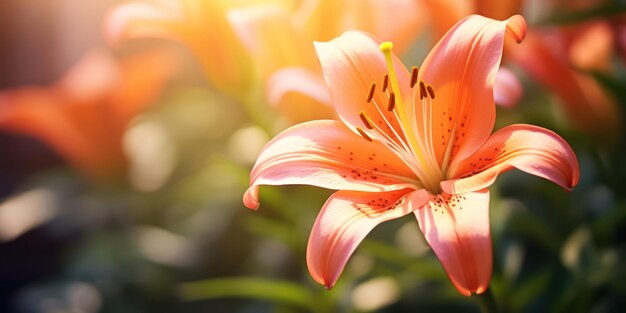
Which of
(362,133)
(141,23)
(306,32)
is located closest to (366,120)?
(362,133)

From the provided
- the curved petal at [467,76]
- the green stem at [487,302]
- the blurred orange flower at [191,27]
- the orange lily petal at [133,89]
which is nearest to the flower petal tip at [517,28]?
the curved petal at [467,76]

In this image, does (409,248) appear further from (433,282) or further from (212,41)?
(212,41)

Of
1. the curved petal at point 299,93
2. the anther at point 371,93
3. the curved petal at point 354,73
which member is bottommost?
the anther at point 371,93

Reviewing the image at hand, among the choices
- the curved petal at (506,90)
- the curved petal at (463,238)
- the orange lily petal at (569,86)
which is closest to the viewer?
the curved petal at (463,238)

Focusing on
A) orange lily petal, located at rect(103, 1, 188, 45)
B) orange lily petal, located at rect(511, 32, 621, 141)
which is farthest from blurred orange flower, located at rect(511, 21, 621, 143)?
orange lily petal, located at rect(103, 1, 188, 45)

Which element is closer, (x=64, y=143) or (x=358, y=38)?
(x=358, y=38)

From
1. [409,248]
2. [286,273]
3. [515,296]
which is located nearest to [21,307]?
[286,273]

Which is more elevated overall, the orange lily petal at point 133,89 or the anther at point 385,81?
the orange lily petal at point 133,89

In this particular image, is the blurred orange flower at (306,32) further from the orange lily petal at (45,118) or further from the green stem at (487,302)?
the orange lily petal at (45,118)
